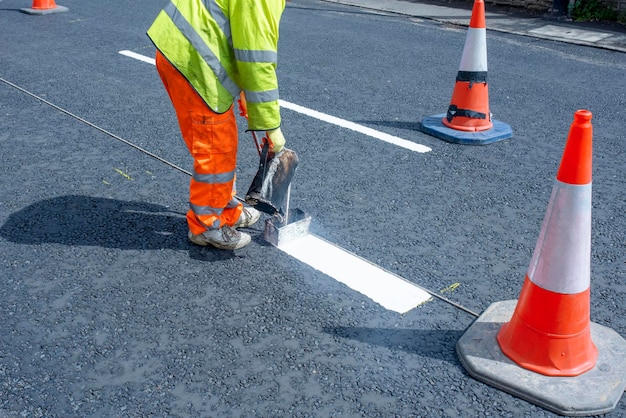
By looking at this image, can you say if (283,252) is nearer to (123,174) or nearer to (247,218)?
(247,218)

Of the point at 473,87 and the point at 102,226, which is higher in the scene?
the point at 473,87

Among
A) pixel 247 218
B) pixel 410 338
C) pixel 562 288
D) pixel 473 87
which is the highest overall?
pixel 473 87

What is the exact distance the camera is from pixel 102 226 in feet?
12.8

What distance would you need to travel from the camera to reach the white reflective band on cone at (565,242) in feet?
8.59

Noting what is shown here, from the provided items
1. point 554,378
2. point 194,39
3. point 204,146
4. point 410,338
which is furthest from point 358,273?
point 194,39

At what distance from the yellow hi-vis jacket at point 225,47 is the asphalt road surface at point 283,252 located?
0.86 metres

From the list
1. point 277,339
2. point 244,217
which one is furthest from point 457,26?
point 277,339

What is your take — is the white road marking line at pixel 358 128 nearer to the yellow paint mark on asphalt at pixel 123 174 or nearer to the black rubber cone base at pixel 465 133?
the black rubber cone base at pixel 465 133

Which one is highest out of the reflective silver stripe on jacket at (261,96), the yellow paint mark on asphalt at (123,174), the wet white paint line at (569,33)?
the wet white paint line at (569,33)

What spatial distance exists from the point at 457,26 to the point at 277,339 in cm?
740

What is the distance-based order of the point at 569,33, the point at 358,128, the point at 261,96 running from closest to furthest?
the point at 261,96
the point at 358,128
the point at 569,33

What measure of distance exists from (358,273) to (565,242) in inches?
44.9

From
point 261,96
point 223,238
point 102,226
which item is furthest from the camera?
point 102,226

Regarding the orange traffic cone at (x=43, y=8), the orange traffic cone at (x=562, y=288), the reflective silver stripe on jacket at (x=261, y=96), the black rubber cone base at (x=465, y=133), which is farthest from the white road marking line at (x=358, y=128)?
the orange traffic cone at (x=43, y=8)
